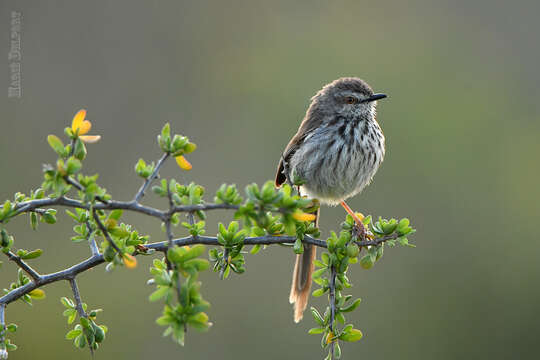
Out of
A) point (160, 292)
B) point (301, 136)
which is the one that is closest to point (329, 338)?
point (160, 292)

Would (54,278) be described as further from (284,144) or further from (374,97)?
(284,144)

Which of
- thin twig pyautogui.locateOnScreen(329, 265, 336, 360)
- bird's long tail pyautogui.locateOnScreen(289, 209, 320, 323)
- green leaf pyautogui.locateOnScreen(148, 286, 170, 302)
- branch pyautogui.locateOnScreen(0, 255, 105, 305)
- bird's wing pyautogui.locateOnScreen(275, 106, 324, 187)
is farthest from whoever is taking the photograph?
bird's wing pyautogui.locateOnScreen(275, 106, 324, 187)

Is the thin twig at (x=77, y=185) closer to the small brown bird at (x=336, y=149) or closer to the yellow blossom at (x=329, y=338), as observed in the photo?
the yellow blossom at (x=329, y=338)

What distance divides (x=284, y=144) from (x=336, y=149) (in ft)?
21.0

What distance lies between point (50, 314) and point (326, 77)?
25.1ft

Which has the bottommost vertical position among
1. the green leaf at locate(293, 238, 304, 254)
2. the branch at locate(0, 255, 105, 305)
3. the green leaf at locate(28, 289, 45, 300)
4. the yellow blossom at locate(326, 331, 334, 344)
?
the yellow blossom at locate(326, 331, 334, 344)

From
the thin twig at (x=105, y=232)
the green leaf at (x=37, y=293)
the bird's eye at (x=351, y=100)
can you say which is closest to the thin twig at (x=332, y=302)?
the thin twig at (x=105, y=232)

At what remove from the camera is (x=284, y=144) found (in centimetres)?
1205

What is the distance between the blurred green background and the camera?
1055 cm

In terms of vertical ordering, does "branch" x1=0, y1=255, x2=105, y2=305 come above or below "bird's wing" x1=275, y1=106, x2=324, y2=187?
below

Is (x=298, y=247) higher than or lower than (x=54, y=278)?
higher

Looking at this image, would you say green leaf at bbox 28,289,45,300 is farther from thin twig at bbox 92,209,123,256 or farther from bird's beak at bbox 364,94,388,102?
bird's beak at bbox 364,94,388,102

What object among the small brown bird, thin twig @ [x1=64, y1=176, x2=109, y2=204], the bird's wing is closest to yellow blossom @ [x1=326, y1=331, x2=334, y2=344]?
thin twig @ [x1=64, y1=176, x2=109, y2=204]

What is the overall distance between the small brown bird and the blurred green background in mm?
4240
